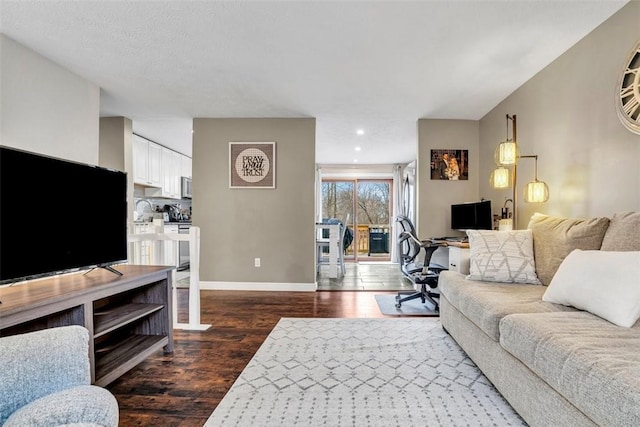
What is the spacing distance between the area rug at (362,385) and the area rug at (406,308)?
550 millimetres

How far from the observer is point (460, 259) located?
3.05 meters

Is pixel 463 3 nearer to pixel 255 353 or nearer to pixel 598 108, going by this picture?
pixel 598 108

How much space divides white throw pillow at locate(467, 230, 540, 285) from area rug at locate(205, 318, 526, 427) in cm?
63

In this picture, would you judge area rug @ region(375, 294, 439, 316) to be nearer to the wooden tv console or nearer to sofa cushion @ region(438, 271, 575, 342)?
sofa cushion @ region(438, 271, 575, 342)

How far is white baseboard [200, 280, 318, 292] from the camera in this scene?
4352 mm

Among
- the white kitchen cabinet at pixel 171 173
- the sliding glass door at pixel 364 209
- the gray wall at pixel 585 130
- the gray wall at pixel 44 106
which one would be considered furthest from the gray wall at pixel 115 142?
the gray wall at pixel 585 130

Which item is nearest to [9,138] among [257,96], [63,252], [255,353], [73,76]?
[73,76]

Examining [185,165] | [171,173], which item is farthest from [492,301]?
[185,165]

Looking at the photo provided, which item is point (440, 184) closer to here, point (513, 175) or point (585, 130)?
point (513, 175)

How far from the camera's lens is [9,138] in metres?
2.43

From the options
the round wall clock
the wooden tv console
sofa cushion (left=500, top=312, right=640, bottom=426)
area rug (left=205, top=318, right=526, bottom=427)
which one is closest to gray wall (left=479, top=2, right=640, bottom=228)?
the round wall clock

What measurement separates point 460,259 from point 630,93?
5.56ft

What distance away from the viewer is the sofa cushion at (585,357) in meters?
0.96

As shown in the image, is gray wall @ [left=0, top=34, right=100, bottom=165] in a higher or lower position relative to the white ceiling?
lower
